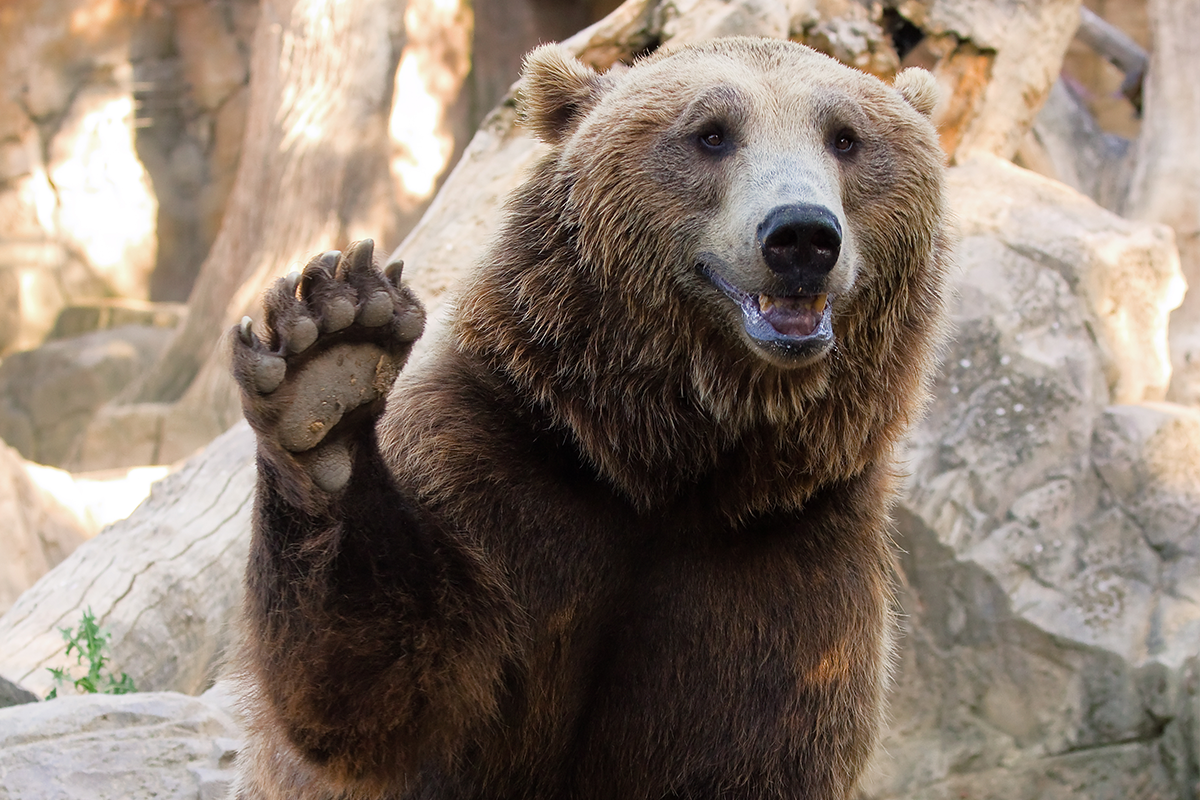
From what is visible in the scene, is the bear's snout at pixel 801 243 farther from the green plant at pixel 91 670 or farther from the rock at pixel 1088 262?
the rock at pixel 1088 262

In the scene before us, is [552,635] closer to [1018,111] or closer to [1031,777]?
[1031,777]

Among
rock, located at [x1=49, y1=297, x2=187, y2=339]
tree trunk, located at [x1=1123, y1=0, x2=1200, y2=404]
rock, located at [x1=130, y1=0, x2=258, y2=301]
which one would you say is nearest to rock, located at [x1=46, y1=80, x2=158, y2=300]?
rock, located at [x1=130, y1=0, x2=258, y2=301]

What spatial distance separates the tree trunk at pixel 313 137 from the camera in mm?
10172

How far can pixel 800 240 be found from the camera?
8.87 ft

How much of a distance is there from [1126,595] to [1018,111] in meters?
2.78

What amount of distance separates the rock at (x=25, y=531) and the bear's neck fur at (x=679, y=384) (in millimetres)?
5529

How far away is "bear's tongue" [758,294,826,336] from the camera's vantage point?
9.22ft

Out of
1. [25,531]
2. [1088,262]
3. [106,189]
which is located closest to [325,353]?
[1088,262]

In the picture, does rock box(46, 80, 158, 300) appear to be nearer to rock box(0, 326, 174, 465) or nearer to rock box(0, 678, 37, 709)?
rock box(0, 326, 174, 465)

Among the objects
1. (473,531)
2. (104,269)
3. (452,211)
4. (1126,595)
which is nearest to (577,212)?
(473,531)

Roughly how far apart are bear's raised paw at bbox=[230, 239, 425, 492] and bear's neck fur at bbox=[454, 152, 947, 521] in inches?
25.5

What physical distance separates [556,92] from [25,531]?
19.0ft

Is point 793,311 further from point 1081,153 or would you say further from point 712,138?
point 1081,153

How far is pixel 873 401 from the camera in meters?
3.15
